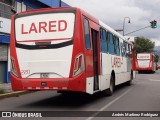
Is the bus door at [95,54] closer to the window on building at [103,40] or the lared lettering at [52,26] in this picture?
the window on building at [103,40]

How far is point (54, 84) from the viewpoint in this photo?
10961mm

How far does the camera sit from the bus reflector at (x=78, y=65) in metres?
10.9

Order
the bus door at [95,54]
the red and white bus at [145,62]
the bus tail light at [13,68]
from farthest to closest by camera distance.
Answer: the red and white bus at [145,62], the bus door at [95,54], the bus tail light at [13,68]

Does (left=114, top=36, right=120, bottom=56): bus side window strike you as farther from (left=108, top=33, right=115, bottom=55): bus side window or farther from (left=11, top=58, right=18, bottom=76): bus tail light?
(left=11, top=58, right=18, bottom=76): bus tail light

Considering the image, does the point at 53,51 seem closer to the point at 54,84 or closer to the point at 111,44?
the point at 54,84

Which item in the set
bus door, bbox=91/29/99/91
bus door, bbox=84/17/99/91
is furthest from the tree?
bus door, bbox=84/17/99/91

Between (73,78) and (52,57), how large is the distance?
3.30 feet

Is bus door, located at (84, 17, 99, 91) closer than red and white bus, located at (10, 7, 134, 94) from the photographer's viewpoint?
No

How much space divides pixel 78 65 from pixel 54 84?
0.96 m

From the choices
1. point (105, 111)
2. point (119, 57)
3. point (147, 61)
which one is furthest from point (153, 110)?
point (147, 61)

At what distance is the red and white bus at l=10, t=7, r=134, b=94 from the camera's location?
10.9 metres

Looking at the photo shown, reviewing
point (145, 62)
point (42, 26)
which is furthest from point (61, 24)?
point (145, 62)

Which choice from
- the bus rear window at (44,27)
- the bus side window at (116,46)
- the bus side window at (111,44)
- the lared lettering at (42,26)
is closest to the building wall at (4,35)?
the bus side window at (116,46)

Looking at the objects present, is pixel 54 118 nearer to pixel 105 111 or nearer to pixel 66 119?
pixel 66 119
